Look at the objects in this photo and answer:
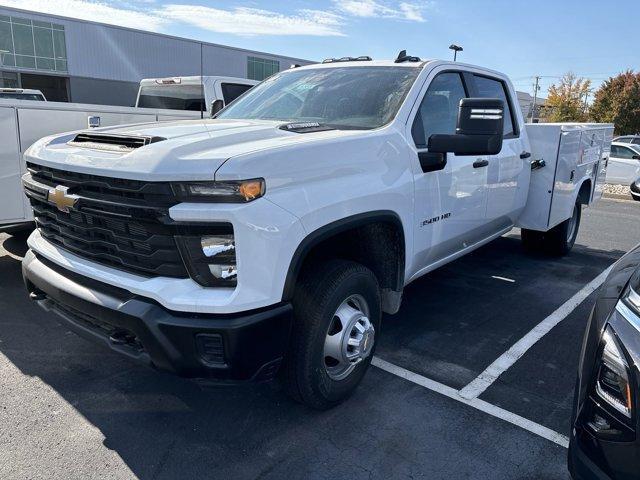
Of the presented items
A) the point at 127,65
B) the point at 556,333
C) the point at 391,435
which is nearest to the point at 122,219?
the point at 391,435

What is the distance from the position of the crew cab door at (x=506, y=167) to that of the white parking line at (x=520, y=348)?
0.94m

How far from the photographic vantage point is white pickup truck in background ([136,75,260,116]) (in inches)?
315

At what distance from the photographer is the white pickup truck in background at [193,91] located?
8008 mm

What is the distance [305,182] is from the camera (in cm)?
260

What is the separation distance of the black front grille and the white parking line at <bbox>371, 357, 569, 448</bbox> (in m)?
1.80

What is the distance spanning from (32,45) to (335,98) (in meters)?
37.4

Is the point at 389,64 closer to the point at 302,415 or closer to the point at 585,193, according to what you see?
the point at 302,415

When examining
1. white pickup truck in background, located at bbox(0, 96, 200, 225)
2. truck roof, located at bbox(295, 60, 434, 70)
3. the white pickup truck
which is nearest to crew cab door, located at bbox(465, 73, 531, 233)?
the white pickup truck

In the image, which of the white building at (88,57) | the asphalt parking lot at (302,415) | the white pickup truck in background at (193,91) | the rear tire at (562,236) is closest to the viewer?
the asphalt parking lot at (302,415)

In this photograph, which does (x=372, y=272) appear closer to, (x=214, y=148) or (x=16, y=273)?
(x=214, y=148)

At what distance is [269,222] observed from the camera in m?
2.38

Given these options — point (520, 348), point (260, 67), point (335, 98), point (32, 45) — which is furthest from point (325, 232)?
point (260, 67)

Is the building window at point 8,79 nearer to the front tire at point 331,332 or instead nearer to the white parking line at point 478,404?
the white parking line at point 478,404

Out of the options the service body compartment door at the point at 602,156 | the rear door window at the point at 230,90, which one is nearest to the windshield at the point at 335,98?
the rear door window at the point at 230,90
